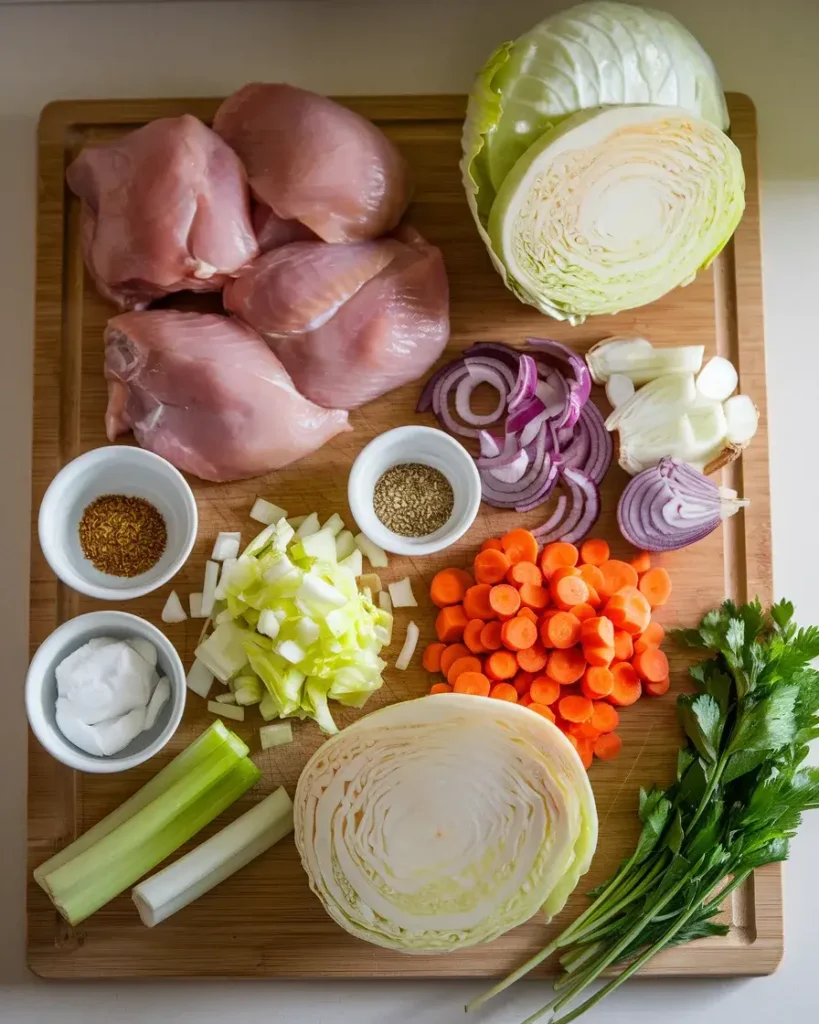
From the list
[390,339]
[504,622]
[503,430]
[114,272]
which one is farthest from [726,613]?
[114,272]

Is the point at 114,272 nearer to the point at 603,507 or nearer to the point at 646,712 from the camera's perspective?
the point at 603,507

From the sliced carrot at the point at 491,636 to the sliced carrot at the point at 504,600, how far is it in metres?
0.03

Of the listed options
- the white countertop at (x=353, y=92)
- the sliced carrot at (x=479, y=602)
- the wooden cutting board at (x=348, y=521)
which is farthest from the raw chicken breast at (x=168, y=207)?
the sliced carrot at (x=479, y=602)

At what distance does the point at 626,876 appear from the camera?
1.97m

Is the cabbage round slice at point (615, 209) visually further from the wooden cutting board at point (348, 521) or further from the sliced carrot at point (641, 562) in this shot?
the sliced carrot at point (641, 562)

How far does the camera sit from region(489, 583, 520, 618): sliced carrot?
78.1 inches

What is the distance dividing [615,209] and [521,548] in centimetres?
68

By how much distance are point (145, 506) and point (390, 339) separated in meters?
0.60

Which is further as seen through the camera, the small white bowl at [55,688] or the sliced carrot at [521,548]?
the sliced carrot at [521,548]

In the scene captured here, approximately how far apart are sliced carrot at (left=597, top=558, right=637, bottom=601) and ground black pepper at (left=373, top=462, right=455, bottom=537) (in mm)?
342

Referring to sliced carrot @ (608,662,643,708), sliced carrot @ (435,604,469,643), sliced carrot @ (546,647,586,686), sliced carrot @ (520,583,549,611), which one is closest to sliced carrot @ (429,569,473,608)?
sliced carrot @ (435,604,469,643)

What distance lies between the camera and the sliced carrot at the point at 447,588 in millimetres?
2035

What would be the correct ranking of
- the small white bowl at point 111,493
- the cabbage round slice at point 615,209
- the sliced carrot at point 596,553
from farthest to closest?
the sliced carrot at point 596,553 → the small white bowl at point 111,493 → the cabbage round slice at point 615,209

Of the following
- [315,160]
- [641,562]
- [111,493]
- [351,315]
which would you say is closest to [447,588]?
[641,562]
